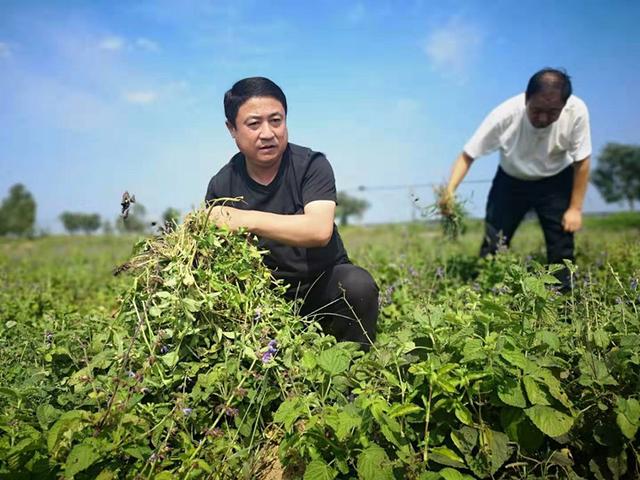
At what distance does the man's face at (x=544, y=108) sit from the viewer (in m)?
3.83

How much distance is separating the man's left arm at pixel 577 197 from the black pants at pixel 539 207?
0.10m

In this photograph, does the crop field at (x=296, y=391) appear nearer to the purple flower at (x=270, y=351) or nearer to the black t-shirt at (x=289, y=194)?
the purple flower at (x=270, y=351)

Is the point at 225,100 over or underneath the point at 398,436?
over

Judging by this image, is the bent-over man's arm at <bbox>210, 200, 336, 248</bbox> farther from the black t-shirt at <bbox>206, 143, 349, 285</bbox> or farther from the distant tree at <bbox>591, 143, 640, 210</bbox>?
the distant tree at <bbox>591, 143, 640, 210</bbox>

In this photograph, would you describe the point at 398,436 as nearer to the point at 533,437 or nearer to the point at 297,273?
the point at 533,437

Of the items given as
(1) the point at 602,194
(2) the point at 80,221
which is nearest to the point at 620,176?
(1) the point at 602,194

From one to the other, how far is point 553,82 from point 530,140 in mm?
555

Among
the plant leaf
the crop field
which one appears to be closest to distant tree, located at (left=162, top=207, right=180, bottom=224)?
the crop field

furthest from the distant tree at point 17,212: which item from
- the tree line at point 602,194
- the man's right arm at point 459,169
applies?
the man's right arm at point 459,169

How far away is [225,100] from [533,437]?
2106 millimetres

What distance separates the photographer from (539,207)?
4.45 meters

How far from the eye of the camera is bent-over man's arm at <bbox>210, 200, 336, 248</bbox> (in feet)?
7.40

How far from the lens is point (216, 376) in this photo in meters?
1.87

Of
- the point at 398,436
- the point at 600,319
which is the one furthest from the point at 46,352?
the point at 600,319
